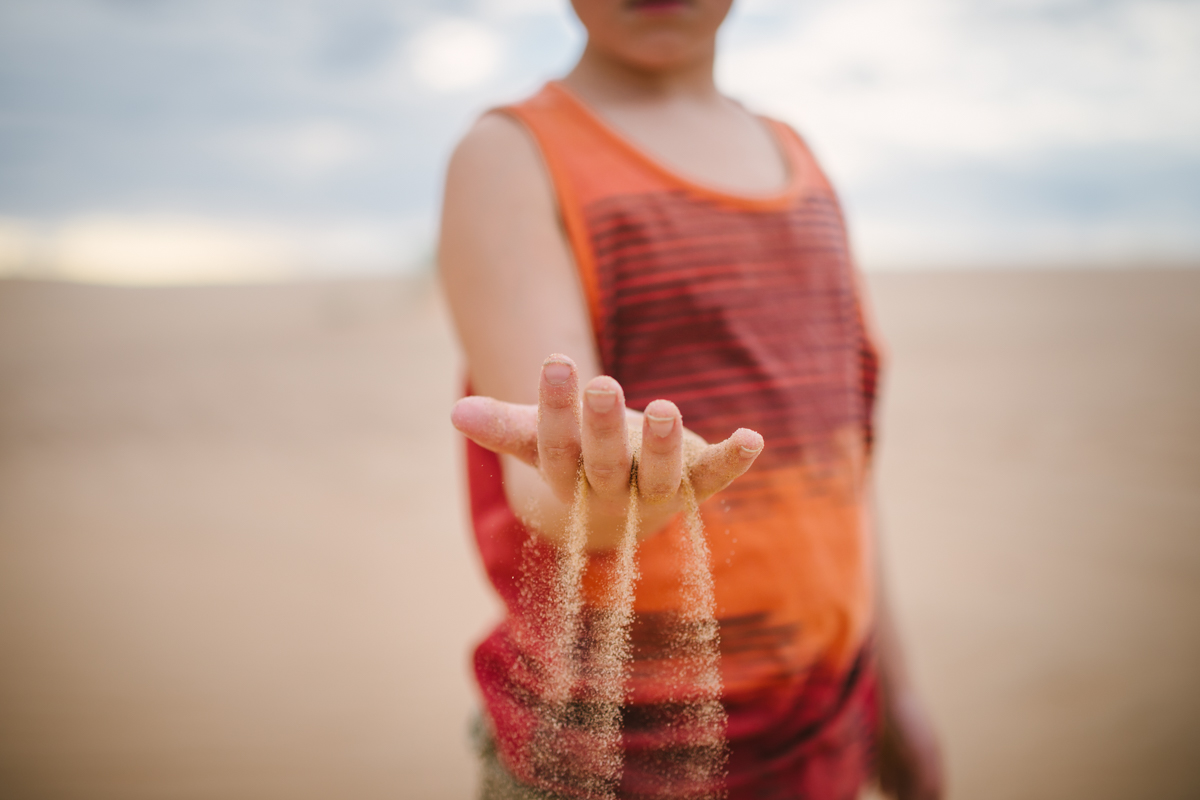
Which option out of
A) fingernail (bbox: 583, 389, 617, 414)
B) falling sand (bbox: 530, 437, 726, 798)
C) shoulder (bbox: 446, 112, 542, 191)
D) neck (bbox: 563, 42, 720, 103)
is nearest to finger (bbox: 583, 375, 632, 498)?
fingernail (bbox: 583, 389, 617, 414)

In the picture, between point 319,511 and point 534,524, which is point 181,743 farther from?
point 534,524

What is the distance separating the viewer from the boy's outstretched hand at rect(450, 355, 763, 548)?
22.3 inches

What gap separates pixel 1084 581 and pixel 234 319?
18905mm

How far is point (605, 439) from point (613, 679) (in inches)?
15.4

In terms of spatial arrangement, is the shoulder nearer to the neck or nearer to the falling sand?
the neck

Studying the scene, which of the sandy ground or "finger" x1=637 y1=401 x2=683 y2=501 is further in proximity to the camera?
the sandy ground

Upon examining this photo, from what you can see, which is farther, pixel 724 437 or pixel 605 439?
pixel 724 437

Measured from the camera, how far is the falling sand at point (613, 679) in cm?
79

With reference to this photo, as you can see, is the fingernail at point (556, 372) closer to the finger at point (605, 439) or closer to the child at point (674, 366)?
the finger at point (605, 439)

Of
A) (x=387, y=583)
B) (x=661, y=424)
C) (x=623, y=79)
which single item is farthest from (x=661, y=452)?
(x=387, y=583)

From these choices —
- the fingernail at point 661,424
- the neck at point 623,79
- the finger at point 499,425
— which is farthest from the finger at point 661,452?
the neck at point 623,79

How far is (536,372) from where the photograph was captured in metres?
0.84

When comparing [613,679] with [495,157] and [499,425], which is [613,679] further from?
[495,157]

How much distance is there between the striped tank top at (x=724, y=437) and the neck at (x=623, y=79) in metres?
0.06
